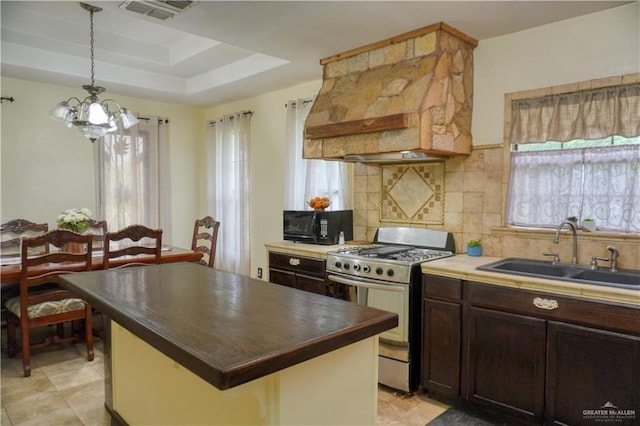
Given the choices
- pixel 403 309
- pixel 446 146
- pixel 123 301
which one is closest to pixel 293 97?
pixel 446 146

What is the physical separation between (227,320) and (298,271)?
2.05 metres

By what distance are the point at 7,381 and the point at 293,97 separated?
3.51m

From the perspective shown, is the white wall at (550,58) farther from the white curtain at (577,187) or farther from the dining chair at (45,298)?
the dining chair at (45,298)

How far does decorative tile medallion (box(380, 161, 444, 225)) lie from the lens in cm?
334

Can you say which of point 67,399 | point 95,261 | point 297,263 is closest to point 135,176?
point 95,261

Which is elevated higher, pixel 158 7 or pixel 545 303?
pixel 158 7

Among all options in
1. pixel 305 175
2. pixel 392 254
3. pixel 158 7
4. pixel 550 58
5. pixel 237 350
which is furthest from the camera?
pixel 305 175

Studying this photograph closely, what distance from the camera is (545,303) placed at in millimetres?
2223

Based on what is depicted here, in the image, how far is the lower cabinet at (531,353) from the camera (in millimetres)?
2025

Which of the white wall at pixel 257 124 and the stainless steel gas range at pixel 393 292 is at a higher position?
the white wall at pixel 257 124

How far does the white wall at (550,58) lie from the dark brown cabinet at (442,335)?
1.17 meters

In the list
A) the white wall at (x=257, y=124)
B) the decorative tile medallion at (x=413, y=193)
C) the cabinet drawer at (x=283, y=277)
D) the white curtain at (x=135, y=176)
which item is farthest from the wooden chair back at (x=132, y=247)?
the decorative tile medallion at (x=413, y=193)

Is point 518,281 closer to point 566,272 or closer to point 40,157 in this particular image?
point 566,272

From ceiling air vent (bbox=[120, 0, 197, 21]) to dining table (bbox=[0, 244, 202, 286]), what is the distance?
1969 mm
